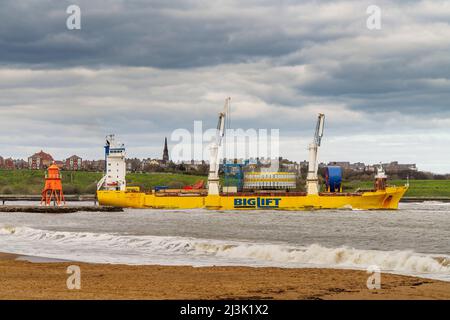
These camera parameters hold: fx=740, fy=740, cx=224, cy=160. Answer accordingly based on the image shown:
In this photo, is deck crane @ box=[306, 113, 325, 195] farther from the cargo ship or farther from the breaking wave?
the breaking wave

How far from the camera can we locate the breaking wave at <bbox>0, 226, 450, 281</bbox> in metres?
30.4

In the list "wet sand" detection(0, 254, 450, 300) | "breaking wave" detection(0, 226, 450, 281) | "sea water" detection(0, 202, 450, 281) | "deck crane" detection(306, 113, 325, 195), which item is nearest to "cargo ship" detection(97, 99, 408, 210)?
"deck crane" detection(306, 113, 325, 195)

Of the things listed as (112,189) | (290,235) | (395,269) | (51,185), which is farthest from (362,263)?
(112,189)

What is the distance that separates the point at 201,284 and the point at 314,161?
288ft

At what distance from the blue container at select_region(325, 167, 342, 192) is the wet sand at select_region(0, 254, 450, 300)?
289 ft

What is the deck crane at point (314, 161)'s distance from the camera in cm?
10769

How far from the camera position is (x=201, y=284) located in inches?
864

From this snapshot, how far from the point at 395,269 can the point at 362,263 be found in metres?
2.56

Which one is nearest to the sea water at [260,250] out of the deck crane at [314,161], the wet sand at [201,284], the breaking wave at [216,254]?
the breaking wave at [216,254]

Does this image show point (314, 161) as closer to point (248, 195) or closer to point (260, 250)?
point (248, 195)

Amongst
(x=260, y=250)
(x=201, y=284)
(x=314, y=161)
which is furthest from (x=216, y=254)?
(x=314, y=161)

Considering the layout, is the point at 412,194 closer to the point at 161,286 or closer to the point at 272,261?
the point at 272,261

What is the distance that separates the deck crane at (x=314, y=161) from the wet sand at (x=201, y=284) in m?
80.7

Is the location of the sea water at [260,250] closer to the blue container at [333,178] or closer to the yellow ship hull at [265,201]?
the yellow ship hull at [265,201]
